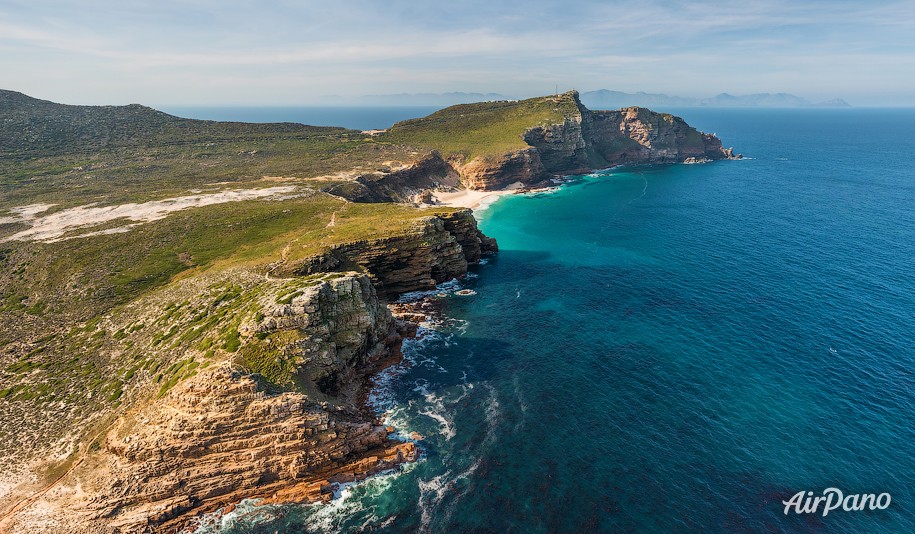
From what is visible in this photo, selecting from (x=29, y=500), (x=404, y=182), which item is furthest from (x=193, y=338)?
(x=404, y=182)

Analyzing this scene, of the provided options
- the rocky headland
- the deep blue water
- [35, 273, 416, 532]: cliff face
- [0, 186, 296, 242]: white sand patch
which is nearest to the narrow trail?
the rocky headland

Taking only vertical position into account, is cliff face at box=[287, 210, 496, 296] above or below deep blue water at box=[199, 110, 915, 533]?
above

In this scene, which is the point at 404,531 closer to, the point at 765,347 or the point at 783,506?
the point at 783,506

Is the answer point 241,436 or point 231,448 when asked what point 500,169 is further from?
point 231,448

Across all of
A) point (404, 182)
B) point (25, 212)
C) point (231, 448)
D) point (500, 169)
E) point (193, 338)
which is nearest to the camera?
point (231, 448)

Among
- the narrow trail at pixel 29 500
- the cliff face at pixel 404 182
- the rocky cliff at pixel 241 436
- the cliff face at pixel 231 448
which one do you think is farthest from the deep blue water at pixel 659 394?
the cliff face at pixel 404 182

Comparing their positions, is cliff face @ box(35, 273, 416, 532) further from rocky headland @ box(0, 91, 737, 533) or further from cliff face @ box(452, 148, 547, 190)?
cliff face @ box(452, 148, 547, 190)

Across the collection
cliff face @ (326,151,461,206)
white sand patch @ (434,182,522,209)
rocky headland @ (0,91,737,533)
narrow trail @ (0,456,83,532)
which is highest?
cliff face @ (326,151,461,206)
